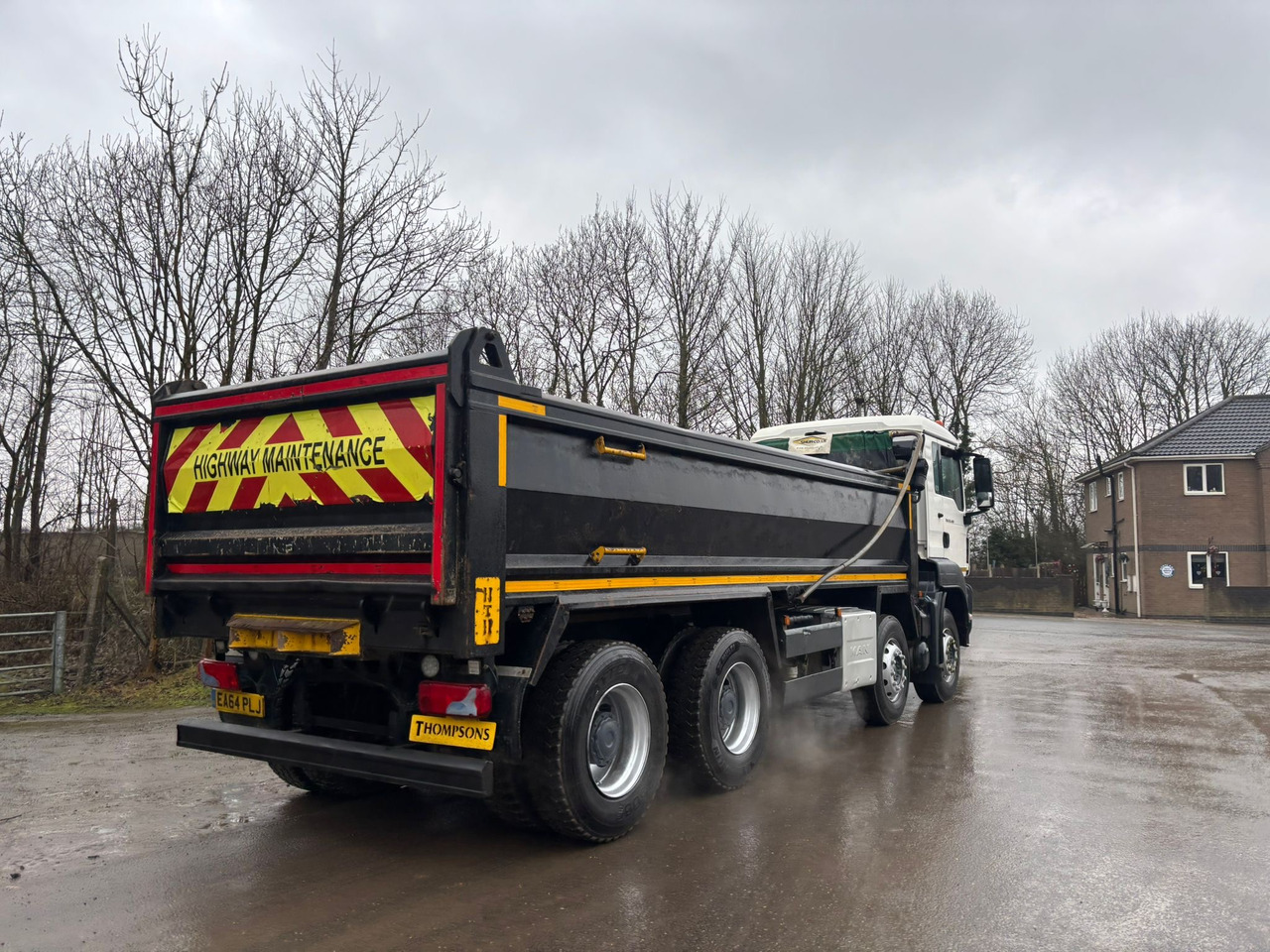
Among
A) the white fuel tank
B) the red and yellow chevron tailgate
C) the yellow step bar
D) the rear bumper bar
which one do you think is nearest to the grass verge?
the rear bumper bar

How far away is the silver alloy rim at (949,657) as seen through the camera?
9.98 m

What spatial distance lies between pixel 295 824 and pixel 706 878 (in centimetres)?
248

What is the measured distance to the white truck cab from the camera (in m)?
9.51

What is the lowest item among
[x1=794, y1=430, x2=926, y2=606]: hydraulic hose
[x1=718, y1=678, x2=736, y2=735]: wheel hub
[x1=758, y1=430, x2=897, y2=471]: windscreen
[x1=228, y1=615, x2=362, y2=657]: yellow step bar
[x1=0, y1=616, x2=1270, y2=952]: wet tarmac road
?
[x1=0, y1=616, x2=1270, y2=952]: wet tarmac road

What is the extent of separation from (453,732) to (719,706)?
2.17 metres

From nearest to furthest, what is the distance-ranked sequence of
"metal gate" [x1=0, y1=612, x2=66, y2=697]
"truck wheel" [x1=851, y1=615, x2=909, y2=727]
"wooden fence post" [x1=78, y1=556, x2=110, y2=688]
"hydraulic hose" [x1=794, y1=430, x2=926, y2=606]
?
"hydraulic hose" [x1=794, y1=430, x2=926, y2=606]
"truck wheel" [x1=851, y1=615, x2=909, y2=727]
"metal gate" [x1=0, y1=612, x2=66, y2=697]
"wooden fence post" [x1=78, y1=556, x2=110, y2=688]

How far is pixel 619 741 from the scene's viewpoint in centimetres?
517

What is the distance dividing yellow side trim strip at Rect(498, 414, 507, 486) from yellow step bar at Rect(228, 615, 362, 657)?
3.35 feet

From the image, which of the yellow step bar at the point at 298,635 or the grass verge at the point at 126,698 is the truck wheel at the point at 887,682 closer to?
the yellow step bar at the point at 298,635

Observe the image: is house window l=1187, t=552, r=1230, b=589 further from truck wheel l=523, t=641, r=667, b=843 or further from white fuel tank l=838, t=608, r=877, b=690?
truck wheel l=523, t=641, r=667, b=843

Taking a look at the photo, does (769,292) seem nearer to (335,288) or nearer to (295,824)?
(335,288)

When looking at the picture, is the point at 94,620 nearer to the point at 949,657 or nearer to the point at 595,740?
the point at 595,740

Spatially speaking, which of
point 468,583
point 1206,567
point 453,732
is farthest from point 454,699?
point 1206,567

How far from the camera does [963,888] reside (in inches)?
171
